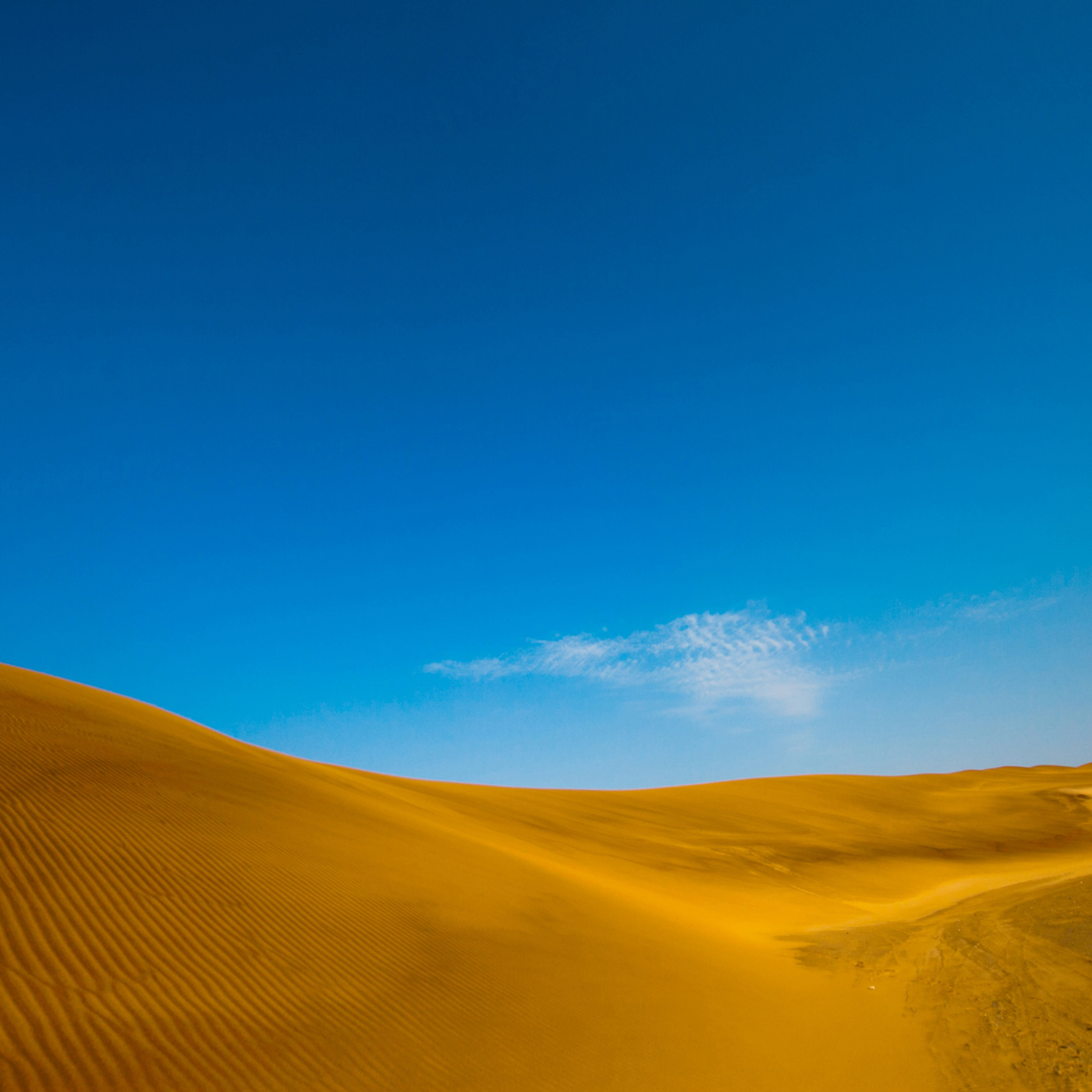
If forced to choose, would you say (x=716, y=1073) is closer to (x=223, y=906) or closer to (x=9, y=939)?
(x=223, y=906)

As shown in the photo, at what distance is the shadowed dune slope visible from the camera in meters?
6.07

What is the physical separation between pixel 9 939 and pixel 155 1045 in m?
1.85

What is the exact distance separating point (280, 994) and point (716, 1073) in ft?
14.9

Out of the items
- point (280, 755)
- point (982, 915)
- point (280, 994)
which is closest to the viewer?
point (280, 994)

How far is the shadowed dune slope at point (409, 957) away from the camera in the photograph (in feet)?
19.9

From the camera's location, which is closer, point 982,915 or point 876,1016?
point 876,1016

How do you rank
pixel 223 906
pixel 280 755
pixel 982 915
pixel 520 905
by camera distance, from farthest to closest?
pixel 280 755, pixel 982 915, pixel 520 905, pixel 223 906

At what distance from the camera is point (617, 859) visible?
21.2 m

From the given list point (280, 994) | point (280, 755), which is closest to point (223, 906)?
point (280, 994)

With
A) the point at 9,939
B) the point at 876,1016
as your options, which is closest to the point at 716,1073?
the point at 876,1016

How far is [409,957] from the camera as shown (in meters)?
8.45

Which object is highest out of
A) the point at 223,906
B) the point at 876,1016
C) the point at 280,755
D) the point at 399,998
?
the point at 280,755

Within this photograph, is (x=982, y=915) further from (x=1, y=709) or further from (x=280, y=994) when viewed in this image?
(x=1, y=709)

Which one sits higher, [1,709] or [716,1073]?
[1,709]
